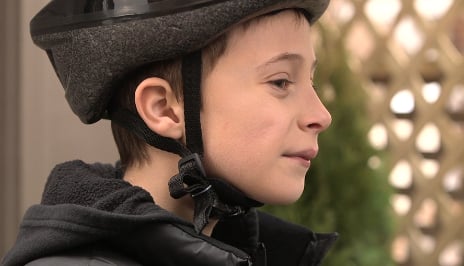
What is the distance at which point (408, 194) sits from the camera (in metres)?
2.94

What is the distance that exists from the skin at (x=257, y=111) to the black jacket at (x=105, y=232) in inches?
3.7

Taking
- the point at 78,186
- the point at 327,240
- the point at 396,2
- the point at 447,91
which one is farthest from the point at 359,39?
the point at 78,186

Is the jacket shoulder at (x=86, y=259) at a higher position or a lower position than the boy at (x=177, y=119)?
lower

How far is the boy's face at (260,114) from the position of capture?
3.58ft

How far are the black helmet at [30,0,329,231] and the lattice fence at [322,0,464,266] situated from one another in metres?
1.61

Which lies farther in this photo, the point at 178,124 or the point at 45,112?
the point at 45,112

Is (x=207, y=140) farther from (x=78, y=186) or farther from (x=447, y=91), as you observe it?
(x=447, y=91)

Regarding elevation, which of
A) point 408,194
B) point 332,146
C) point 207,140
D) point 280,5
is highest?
point 280,5

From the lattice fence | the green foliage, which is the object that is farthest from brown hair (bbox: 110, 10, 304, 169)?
the lattice fence

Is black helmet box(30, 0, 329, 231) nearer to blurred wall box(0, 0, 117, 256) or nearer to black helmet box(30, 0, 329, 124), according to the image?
black helmet box(30, 0, 329, 124)

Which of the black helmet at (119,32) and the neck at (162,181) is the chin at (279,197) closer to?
the neck at (162,181)

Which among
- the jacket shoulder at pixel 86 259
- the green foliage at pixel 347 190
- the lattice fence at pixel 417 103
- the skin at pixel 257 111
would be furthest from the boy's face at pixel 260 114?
the lattice fence at pixel 417 103

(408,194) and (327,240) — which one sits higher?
(327,240)

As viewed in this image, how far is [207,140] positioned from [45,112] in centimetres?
136
